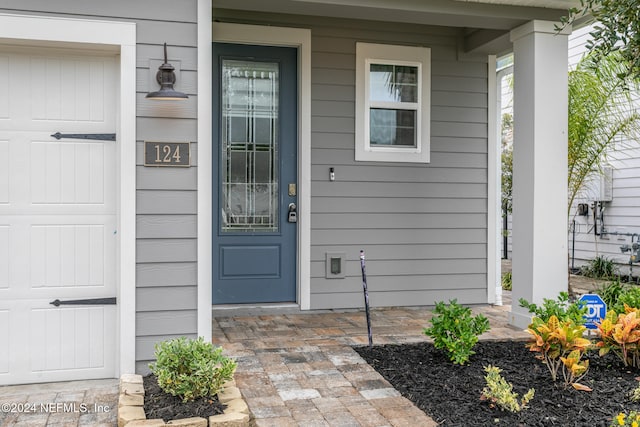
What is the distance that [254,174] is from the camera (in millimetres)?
5242

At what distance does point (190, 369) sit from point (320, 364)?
40.0 inches

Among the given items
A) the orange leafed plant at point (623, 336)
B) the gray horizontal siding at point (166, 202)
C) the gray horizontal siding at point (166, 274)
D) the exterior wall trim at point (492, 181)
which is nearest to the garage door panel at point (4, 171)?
the gray horizontal siding at point (166, 202)

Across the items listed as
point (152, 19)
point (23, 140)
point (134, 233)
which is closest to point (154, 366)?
point (134, 233)

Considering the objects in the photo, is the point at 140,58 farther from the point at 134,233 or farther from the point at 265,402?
the point at 265,402

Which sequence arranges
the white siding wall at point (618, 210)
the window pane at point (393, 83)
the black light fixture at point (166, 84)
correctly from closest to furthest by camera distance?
the black light fixture at point (166, 84) → the window pane at point (393, 83) → the white siding wall at point (618, 210)

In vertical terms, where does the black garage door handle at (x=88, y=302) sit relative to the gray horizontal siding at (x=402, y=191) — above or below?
below

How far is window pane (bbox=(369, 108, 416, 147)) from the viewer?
5.47 metres

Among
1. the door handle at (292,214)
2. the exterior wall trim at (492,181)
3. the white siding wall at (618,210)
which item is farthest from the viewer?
the white siding wall at (618,210)

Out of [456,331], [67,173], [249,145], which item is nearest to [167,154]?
[67,173]

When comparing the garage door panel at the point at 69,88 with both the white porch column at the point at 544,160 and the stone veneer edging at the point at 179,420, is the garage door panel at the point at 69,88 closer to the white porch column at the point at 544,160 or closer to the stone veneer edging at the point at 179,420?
the stone veneer edging at the point at 179,420

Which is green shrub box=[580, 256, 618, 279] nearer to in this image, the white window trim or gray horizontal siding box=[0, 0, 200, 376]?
the white window trim

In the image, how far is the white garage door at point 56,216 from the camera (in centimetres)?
342

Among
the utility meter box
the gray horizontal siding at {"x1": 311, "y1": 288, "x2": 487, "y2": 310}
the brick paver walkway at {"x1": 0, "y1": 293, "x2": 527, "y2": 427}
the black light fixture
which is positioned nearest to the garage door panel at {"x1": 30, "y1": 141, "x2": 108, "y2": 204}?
the black light fixture

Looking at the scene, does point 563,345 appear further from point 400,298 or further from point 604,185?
point 604,185
